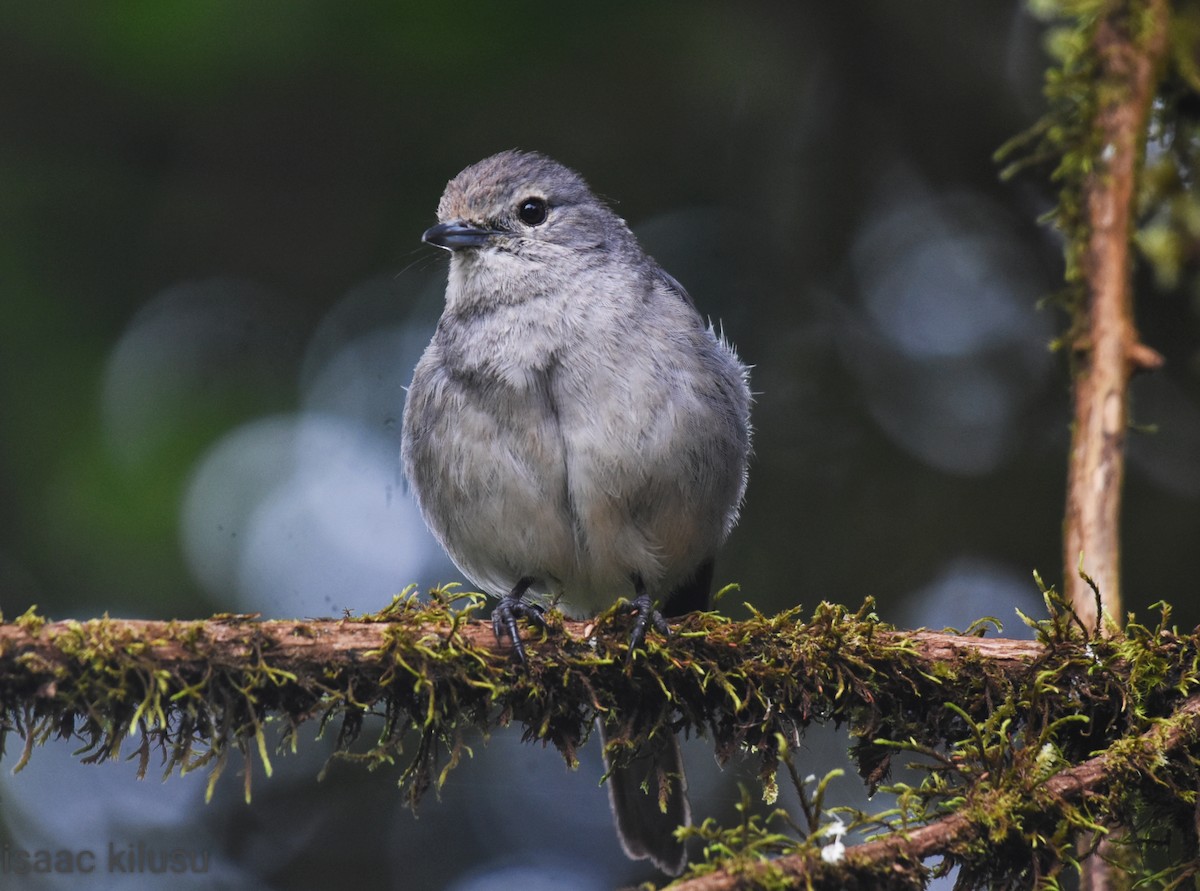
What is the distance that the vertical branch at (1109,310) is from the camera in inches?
145

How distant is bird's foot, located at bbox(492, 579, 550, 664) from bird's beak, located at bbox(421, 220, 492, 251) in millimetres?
1792

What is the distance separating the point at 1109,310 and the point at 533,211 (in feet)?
7.75

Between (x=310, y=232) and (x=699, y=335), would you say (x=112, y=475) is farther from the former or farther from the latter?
(x=699, y=335)

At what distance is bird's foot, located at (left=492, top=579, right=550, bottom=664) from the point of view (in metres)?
3.36

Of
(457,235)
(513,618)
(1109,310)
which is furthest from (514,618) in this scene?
(1109,310)

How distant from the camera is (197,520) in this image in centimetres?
566

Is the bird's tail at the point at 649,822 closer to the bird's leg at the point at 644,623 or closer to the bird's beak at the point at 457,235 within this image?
the bird's leg at the point at 644,623

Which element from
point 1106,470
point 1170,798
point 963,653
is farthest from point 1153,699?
point 1106,470

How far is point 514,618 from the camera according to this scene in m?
3.53

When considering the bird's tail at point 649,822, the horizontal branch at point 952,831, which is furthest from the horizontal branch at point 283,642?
the bird's tail at point 649,822

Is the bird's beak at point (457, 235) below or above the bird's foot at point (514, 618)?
above

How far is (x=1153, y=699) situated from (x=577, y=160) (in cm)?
442

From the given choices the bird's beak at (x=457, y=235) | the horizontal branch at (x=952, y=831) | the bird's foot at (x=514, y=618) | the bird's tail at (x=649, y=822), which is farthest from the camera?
the bird's beak at (x=457, y=235)

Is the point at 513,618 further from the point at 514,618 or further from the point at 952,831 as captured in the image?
the point at 952,831
